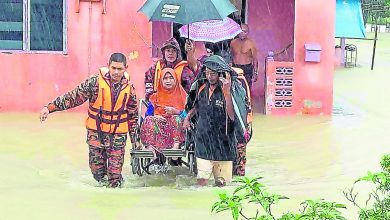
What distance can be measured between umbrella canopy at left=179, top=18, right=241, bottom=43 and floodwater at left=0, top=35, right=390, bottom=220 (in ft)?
4.91

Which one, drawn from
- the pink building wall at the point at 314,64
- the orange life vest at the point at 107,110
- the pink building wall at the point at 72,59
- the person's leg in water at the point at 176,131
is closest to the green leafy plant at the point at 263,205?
the orange life vest at the point at 107,110

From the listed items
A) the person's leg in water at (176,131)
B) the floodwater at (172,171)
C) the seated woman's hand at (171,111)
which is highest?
the seated woman's hand at (171,111)

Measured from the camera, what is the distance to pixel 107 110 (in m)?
8.02

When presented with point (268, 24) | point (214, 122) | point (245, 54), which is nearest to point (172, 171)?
point (214, 122)

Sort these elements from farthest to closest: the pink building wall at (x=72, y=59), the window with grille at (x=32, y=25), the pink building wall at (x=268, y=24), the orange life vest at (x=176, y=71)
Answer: the pink building wall at (x=268, y=24) → the pink building wall at (x=72, y=59) → the window with grille at (x=32, y=25) → the orange life vest at (x=176, y=71)

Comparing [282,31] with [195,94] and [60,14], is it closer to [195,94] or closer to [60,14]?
[60,14]

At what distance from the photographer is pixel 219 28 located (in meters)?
12.8

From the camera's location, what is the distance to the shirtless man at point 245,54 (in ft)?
43.8

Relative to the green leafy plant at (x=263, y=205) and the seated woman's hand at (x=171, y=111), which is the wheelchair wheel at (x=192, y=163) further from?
the green leafy plant at (x=263, y=205)

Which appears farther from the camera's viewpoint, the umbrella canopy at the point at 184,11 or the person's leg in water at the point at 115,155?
the umbrella canopy at the point at 184,11

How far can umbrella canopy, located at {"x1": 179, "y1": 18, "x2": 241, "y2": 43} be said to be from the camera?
12559 mm

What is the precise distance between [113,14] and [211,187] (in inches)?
222

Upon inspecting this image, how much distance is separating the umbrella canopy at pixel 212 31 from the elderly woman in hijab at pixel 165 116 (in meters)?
3.76

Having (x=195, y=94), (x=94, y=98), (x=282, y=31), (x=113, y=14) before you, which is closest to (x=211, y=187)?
(x=195, y=94)
